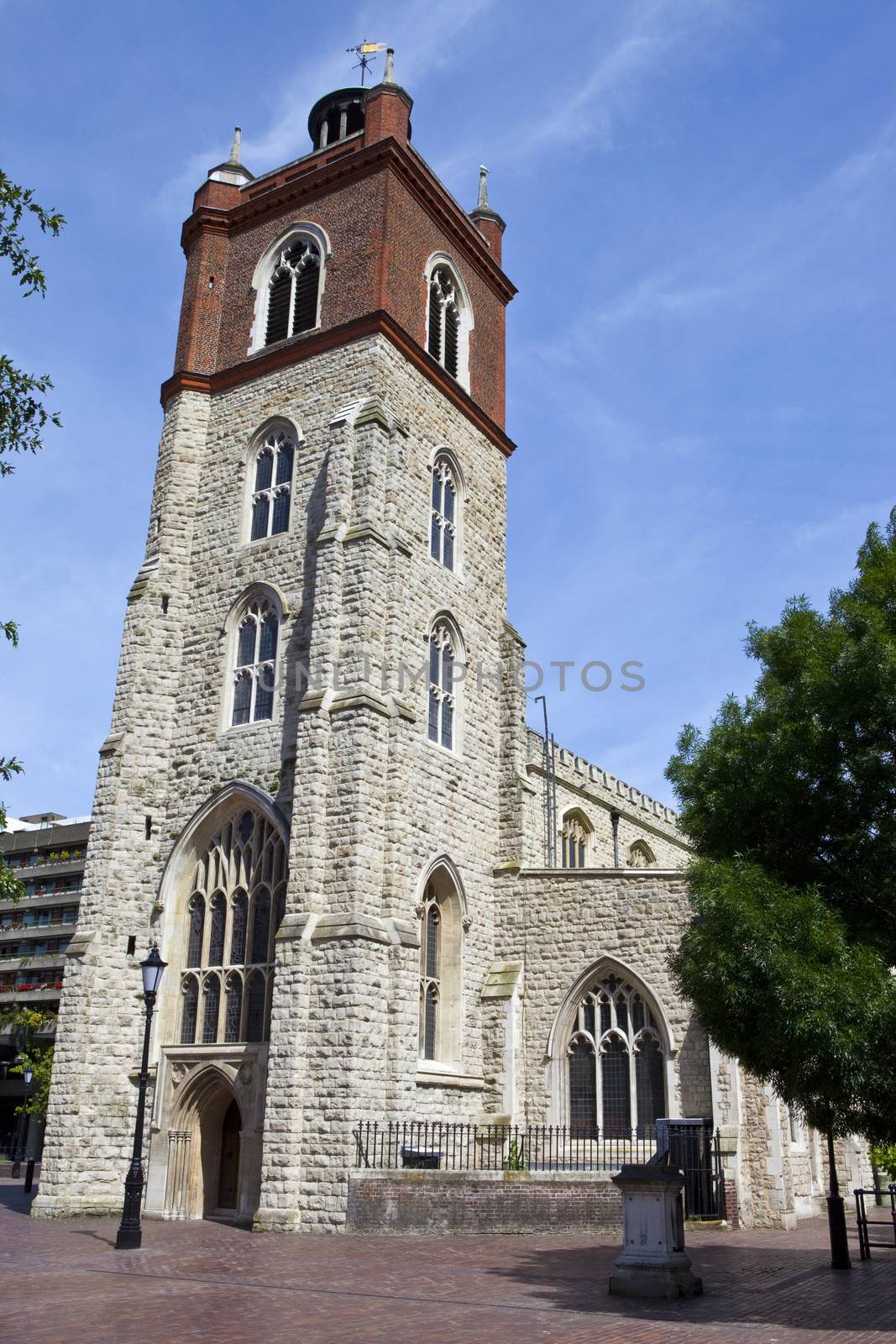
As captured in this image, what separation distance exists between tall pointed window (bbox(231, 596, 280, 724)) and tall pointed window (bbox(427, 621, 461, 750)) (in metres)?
3.41

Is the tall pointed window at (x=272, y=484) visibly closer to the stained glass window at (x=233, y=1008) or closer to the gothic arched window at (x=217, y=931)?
the gothic arched window at (x=217, y=931)

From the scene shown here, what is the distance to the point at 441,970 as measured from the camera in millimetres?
23656

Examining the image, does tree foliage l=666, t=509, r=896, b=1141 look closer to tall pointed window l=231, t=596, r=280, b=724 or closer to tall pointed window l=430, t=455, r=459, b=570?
tall pointed window l=231, t=596, r=280, b=724

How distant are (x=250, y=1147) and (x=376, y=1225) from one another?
3536 millimetres

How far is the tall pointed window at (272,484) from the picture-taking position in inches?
1006

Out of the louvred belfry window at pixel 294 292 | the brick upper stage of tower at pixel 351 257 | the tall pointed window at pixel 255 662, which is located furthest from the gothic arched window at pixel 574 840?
the louvred belfry window at pixel 294 292

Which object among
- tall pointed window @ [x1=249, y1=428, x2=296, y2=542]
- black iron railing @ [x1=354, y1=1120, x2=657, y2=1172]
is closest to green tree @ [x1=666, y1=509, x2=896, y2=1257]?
black iron railing @ [x1=354, y1=1120, x2=657, y2=1172]

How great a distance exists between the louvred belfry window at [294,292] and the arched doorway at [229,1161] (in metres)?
17.4

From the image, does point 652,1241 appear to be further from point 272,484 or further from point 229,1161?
point 272,484

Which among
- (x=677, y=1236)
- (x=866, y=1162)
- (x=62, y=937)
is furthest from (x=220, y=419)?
(x=62, y=937)

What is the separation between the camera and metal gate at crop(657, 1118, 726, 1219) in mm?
18625

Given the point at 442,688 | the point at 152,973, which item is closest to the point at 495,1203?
the point at 152,973

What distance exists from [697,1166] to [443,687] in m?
10.9

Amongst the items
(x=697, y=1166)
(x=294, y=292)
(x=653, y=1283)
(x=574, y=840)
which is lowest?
(x=653, y=1283)
